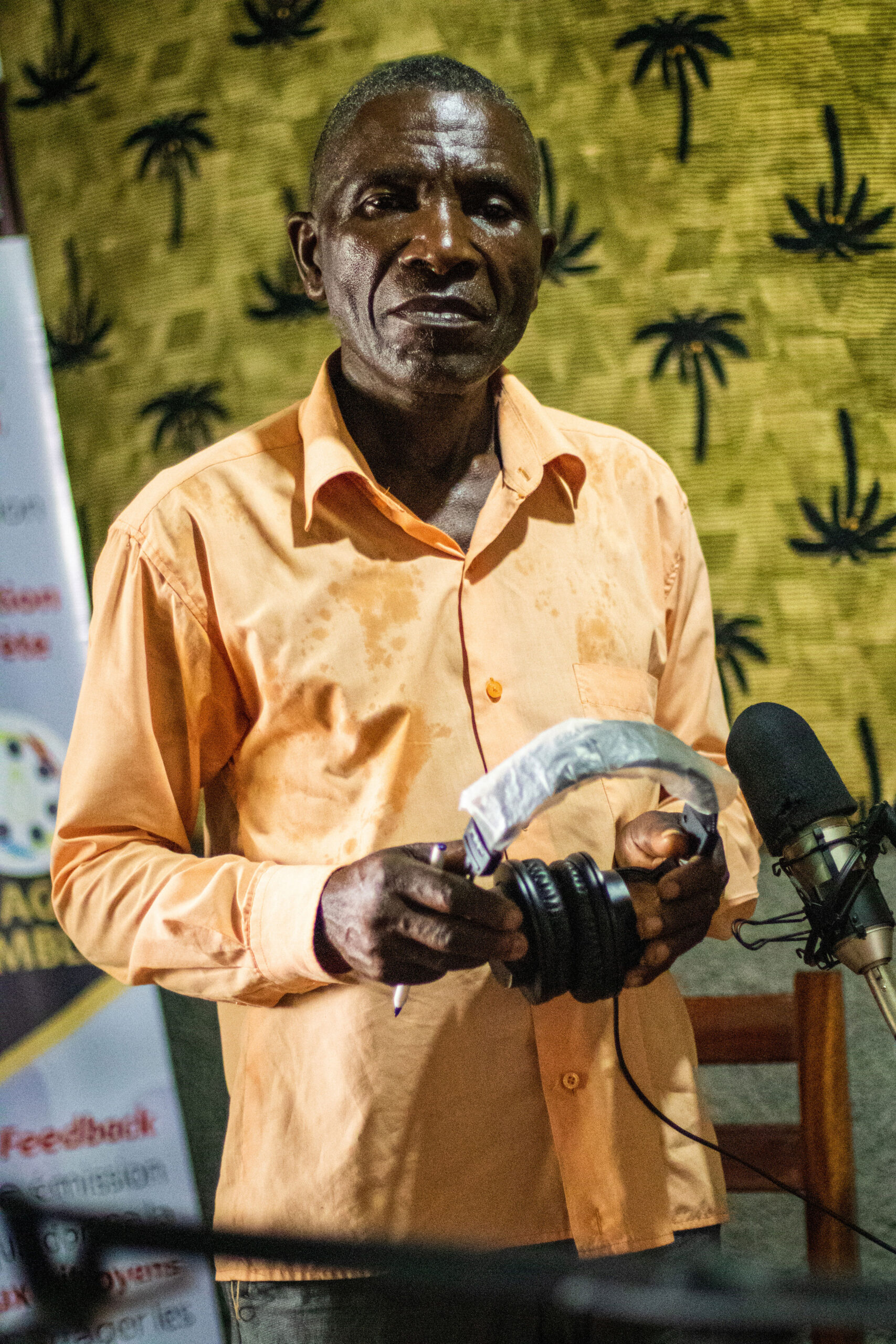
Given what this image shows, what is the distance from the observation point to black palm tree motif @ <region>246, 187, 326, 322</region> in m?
1.87

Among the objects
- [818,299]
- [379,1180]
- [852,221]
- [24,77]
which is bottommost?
[379,1180]

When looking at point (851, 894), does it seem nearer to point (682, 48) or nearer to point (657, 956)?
point (657, 956)

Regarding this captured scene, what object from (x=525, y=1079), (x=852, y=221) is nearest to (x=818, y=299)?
(x=852, y=221)

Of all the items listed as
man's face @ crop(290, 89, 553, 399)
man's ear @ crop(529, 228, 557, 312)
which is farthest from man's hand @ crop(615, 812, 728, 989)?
man's ear @ crop(529, 228, 557, 312)

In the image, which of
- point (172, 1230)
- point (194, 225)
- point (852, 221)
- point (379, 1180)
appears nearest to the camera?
point (172, 1230)

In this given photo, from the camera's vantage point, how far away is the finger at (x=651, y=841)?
0.96 meters

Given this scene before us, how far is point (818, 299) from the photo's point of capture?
177 cm

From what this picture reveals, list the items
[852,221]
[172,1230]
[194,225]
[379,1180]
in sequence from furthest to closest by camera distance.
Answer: [194,225], [852,221], [379,1180], [172,1230]

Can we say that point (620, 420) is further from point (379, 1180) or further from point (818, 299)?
point (379, 1180)

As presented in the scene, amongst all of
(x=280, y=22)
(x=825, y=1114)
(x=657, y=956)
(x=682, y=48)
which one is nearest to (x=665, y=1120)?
(x=657, y=956)

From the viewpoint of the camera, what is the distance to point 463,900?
0.81m

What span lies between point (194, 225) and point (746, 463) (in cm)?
98

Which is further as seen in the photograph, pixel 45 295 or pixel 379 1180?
pixel 45 295

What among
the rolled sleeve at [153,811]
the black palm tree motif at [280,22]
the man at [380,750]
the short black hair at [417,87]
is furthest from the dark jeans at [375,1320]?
the black palm tree motif at [280,22]
